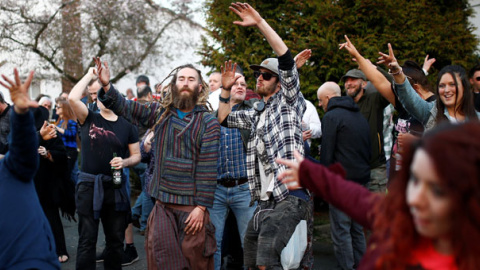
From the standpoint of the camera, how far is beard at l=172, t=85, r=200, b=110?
430cm

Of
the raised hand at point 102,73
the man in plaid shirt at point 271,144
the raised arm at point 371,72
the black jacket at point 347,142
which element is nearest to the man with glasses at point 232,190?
the man in plaid shirt at point 271,144

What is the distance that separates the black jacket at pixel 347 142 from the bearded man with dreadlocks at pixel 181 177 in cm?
165

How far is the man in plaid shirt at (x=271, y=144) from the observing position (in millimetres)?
4047

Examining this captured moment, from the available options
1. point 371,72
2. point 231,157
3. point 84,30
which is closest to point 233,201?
point 231,157

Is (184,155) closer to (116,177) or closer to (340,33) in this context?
(116,177)

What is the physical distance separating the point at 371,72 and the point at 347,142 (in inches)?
68.5

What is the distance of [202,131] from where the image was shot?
4.20 m

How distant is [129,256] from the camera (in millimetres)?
6258

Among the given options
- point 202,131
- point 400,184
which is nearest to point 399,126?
point 202,131

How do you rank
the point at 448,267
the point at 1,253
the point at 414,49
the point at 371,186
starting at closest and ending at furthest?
the point at 448,267
the point at 1,253
the point at 371,186
the point at 414,49

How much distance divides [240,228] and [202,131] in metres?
1.62

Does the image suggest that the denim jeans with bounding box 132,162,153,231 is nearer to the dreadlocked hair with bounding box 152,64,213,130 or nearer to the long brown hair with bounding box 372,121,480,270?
the dreadlocked hair with bounding box 152,64,213,130

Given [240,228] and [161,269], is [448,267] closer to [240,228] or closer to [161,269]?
[161,269]

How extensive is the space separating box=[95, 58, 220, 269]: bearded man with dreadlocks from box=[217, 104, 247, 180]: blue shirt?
113 centimetres
